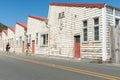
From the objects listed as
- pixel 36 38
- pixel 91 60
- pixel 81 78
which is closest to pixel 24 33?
pixel 36 38

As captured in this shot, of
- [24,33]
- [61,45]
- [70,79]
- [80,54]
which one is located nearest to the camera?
[70,79]

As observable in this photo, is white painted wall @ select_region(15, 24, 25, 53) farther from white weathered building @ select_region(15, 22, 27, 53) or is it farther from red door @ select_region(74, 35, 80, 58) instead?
red door @ select_region(74, 35, 80, 58)

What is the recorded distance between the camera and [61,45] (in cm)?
2708

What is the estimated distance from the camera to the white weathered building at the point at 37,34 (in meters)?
32.0

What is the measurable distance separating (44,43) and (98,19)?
42.7 ft

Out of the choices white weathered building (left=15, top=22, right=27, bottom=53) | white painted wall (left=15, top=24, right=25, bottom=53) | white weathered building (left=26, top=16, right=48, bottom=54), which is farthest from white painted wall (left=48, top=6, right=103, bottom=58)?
white painted wall (left=15, top=24, right=25, bottom=53)

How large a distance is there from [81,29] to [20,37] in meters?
21.5

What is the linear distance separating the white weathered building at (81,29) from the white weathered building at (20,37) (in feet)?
39.3

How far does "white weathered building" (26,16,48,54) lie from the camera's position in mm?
31962

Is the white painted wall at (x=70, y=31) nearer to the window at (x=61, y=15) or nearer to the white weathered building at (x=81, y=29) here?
the white weathered building at (x=81, y=29)

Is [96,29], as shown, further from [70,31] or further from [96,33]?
[70,31]

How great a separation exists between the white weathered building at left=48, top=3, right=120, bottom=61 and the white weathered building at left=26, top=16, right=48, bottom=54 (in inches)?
86.5

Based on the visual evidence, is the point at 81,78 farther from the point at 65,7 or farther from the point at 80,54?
the point at 65,7

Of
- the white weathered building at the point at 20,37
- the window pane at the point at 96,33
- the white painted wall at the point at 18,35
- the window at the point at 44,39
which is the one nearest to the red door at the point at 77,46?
the window pane at the point at 96,33
